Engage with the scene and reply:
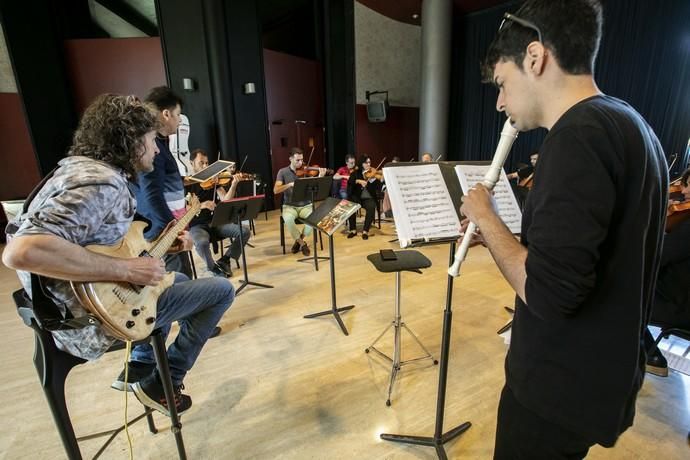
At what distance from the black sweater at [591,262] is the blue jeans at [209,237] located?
317 centimetres

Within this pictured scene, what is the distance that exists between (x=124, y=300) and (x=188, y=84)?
5.86 meters

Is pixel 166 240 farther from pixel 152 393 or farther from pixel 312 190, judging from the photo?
pixel 312 190

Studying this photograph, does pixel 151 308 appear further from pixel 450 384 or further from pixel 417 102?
pixel 417 102

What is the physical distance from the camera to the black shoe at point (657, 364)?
212 centimetres

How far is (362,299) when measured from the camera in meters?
3.20

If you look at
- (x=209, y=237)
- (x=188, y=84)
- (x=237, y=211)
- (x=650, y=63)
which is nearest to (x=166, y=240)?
(x=237, y=211)

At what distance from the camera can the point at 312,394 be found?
1.99 metres

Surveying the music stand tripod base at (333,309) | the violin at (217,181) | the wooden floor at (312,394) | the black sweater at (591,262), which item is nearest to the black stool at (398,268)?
the wooden floor at (312,394)

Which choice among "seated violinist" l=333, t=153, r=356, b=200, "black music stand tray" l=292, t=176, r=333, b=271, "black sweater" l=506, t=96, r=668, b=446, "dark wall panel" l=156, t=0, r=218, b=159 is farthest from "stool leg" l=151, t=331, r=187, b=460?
"dark wall panel" l=156, t=0, r=218, b=159

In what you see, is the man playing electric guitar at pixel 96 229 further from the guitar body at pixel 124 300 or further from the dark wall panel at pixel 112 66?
the dark wall panel at pixel 112 66

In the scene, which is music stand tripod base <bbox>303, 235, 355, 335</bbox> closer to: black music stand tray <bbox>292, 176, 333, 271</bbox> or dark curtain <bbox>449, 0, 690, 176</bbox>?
black music stand tray <bbox>292, 176, 333, 271</bbox>

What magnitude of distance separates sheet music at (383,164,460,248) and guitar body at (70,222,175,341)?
1021 mm

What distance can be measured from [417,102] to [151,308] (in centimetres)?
970

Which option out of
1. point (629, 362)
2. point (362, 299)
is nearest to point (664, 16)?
point (362, 299)
